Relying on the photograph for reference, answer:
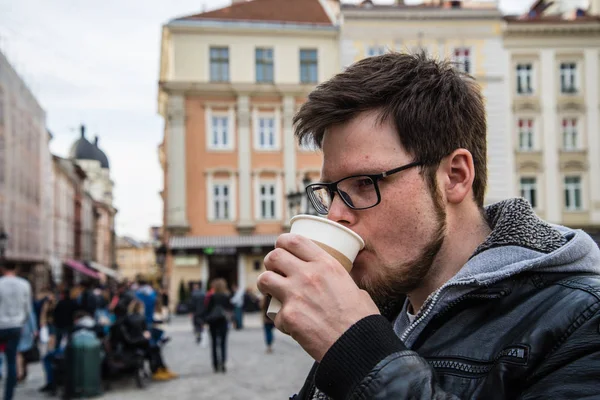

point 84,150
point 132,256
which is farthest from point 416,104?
point 132,256

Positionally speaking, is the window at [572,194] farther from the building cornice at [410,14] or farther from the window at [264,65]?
the window at [264,65]

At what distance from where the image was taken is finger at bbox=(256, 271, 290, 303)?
4.25ft

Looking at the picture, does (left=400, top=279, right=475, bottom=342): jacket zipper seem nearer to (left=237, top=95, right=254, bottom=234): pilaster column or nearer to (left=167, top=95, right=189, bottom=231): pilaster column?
(left=167, top=95, right=189, bottom=231): pilaster column

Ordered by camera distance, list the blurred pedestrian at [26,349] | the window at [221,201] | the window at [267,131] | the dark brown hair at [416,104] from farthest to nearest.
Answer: the window at [267,131], the window at [221,201], the blurred pedestrian at [26,349], the dark brown hair at [416,104]

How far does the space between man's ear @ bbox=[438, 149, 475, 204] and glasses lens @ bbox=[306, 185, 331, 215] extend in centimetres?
29

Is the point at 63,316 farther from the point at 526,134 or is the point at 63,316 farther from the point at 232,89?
the point at 526,134

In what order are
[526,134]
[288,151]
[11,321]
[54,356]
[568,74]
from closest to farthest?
[11,321]
[54,356]
[288,151]
[526,134]
[568,74]

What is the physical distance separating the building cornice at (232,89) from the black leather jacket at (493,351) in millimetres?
30251

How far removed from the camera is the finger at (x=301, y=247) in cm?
131

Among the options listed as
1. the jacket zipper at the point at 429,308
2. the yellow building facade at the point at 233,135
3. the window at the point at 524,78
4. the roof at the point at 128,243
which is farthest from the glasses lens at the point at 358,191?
the roof at the point at 128,243

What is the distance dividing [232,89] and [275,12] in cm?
573

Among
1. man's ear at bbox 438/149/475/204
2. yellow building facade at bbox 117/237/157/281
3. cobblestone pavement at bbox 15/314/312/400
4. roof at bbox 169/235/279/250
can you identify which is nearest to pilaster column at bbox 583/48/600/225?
roof at bbox 169/235/279/250

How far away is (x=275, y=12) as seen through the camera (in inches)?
1357

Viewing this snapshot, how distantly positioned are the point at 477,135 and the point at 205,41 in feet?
103
